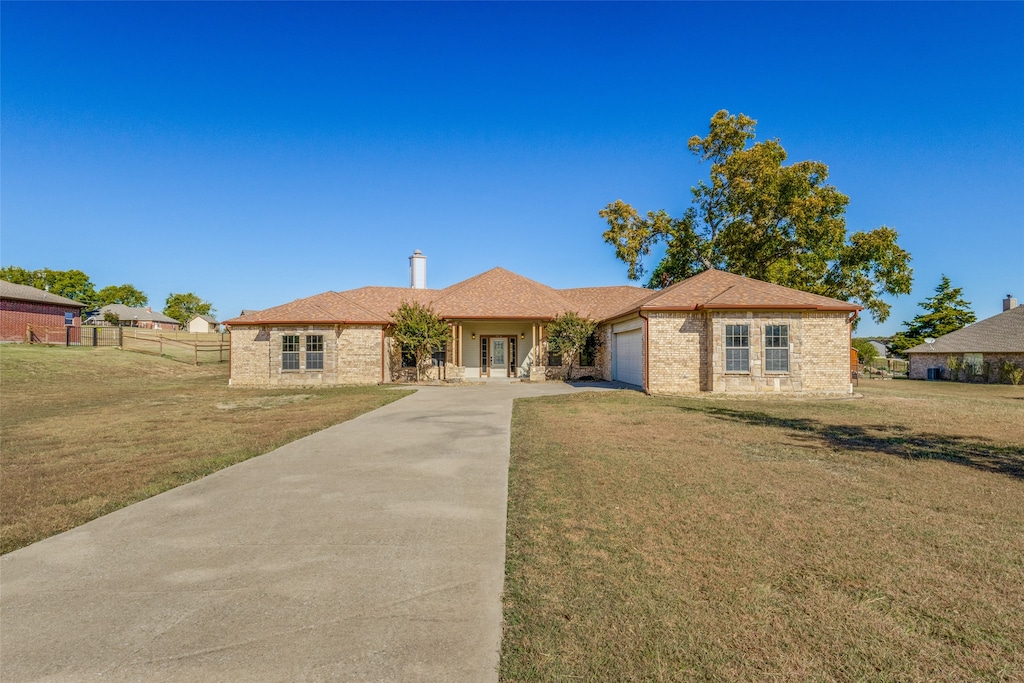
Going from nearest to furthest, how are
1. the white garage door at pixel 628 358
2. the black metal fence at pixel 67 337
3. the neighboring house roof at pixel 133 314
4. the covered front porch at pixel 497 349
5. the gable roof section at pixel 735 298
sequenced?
the gable roof section at pixel 735 298 → the white garage door at pixel 628 358 → the covered front porch at pixel 497 349 → the black metal fence at pixel 67 337 → the neighboring house roof at pixel 133 314

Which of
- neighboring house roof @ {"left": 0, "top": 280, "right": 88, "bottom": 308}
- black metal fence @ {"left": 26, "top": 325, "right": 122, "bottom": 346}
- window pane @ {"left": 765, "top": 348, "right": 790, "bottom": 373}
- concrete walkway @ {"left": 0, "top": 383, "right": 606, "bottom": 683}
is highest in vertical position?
neighboring house roof @ {"left": 0, "top": 280, "right": 88, "bottom": 308}

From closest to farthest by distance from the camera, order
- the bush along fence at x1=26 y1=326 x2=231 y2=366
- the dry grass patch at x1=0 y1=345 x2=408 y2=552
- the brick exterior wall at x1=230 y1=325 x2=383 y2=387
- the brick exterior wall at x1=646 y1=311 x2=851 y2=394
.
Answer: the dry grass patch at x1=0 y1=345 x2=408 y2=552, the brick exterior wall at x1=646 y1=311 x2=851 y2=394, the brick exterior wall at x1=230 y1=325 x2=383 y2=387, the bush along fence at x1=26 y1=326 x2=231 y2=366

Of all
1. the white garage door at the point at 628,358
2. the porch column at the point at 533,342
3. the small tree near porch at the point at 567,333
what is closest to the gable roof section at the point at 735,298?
the white garage door at the point at 628,358

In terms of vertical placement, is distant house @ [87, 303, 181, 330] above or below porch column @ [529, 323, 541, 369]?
above

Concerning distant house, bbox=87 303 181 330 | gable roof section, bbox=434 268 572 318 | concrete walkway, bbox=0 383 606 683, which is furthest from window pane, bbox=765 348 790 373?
distant house, bbox=87 303 181 330

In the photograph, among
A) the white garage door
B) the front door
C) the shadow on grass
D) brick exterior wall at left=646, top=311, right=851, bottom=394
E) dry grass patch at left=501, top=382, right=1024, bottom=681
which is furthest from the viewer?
the front door

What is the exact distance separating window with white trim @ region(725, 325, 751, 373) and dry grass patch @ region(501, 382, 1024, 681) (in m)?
8.95

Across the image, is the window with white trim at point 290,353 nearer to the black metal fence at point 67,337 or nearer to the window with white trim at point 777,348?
the window with white trim at point 777,348

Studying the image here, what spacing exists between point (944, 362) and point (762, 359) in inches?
877

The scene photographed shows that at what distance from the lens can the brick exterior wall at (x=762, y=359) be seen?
16.7 meters

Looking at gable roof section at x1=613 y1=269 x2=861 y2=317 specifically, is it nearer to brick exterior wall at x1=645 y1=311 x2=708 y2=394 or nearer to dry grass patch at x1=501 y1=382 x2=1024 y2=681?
brick exterior wall at x1=645 y1=311 x2=708 y2=394

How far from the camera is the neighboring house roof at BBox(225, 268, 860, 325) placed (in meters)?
17.0

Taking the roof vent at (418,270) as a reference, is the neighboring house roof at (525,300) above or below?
below

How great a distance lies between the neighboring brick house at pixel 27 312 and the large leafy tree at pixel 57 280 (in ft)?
164
